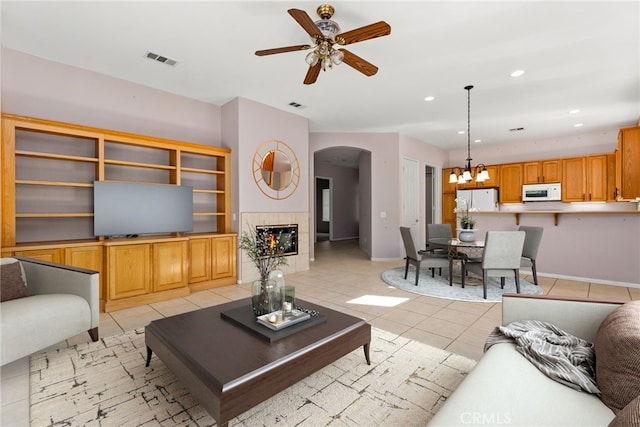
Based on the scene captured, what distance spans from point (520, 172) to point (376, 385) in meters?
6.35

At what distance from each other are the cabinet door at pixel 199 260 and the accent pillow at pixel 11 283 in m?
1.81

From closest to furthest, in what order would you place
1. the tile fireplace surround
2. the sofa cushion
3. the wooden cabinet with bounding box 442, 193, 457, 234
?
the sofa cushion < the tile fireplace surround < the wooden cabinet with bounding box 442, 193, 457, 234

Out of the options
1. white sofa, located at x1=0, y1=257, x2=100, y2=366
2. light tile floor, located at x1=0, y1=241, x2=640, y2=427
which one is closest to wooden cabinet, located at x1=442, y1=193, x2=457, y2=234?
light tile floor, located at x1=0, y1=241, x2=640, y2=427

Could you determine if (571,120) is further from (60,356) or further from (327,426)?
(60,356)

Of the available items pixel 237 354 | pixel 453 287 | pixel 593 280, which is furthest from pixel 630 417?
pixel 593 280

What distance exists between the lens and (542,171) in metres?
6.09

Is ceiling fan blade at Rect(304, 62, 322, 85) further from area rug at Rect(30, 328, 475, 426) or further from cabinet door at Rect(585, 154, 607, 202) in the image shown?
cabinet door at Rect(585, 154, 607, 202)

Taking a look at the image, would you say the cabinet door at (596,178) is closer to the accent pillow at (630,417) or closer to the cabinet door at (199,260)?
the accent pillow at (630,417)

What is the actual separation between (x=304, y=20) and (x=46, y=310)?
2911 mm

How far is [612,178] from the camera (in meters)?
5.34

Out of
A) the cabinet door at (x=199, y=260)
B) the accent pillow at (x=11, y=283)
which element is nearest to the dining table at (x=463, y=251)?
the cabinet door at (x=199, y=260)

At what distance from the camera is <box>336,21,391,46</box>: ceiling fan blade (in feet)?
7.10

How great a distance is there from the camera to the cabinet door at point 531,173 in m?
6.15

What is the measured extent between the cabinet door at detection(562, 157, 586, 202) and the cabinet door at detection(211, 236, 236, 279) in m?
6.54
